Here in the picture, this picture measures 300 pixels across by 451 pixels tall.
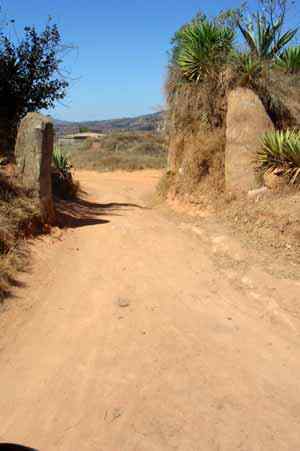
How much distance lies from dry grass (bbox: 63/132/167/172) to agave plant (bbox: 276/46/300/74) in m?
7.35

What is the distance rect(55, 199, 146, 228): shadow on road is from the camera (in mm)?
8758

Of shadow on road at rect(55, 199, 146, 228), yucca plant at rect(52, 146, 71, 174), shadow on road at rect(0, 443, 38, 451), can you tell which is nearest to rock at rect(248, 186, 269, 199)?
shadow on road at rect(55, 199, 146, 228)

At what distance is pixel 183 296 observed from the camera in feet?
18.0

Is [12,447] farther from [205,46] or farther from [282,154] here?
[205,46]

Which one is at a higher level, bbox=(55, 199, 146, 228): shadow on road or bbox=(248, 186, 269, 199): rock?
bbox=(248, 186, 269, 199): rock

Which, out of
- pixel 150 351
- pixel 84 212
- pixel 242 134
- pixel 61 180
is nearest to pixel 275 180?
pixel 242 134

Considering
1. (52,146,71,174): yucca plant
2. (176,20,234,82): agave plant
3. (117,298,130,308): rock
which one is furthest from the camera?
(52,146,71,174): yucca plant

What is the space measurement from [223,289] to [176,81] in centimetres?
731

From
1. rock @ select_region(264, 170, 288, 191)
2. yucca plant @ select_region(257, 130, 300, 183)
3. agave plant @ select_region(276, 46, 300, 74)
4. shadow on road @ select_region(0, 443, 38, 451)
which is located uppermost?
agave plant @ select_region(276, 46, 300, 74)

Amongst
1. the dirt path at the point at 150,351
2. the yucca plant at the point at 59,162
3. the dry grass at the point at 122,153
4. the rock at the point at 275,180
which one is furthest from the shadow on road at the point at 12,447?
the dry grass at the point at 122,153

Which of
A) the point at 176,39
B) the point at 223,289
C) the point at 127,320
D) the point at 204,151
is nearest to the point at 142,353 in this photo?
the point at 127,320

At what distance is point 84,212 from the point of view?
10.1m

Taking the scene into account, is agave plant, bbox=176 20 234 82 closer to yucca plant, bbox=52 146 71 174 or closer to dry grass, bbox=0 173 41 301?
yucca plant, bbox=52 146 71 174

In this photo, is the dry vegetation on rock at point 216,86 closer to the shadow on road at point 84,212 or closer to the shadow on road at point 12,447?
the shadow on road at point 84,212
